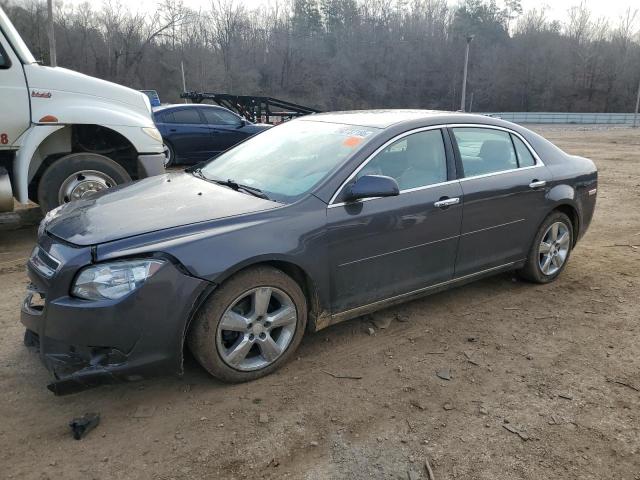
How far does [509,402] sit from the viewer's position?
123 inches

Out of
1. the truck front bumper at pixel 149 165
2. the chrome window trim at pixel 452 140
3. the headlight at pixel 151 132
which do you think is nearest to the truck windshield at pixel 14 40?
the headlight at pixel 151 132

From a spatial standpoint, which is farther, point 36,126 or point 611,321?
point 36,126

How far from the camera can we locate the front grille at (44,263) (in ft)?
9.46

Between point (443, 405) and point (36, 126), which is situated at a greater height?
point (36, 126)

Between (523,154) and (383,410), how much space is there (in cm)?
278

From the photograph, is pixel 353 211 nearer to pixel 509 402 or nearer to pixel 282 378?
pixel 282 378

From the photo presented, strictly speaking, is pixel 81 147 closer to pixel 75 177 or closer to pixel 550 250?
pixel 75 177

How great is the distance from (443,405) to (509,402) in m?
0.40

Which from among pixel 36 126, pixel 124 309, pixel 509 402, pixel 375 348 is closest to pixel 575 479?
pixel 509 402

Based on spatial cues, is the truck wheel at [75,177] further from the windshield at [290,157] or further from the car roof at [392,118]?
the car roof at [392,118]

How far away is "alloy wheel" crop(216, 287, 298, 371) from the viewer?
3.11 metres

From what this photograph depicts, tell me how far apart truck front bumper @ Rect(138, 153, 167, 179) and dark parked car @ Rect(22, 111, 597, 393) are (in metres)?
2.44

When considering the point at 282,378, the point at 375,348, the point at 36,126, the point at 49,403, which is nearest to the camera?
the point at 49,403

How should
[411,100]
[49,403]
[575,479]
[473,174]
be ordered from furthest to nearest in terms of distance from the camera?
1. [411,100]
2. [473,174]
3. [49,403]
4. [575,479]
